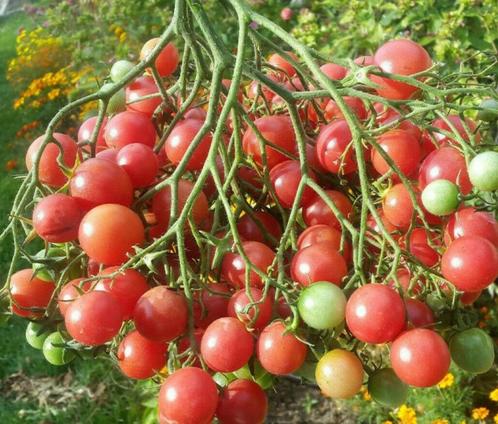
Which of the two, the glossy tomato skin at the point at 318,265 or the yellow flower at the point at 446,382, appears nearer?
the glossy tomato skin at the point at 318,265

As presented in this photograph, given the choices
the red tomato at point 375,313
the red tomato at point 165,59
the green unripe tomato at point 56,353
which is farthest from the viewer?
the red tomato at point 165,59

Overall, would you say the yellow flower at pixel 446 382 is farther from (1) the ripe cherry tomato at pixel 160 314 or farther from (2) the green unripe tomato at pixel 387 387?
(1) the ripe cherry tomato at pixel 160 314

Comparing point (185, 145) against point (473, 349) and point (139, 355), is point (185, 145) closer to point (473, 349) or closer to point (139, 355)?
point (139, 355)

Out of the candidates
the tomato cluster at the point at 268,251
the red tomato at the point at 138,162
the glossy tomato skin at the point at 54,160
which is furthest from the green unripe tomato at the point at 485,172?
the glossy tomato skin at the point at 54,160

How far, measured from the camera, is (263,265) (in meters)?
0.75

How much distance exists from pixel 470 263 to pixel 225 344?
264 millimetres

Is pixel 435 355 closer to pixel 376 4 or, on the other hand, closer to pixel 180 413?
pixel 180 413

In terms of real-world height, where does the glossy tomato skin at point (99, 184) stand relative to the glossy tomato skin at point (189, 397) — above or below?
above

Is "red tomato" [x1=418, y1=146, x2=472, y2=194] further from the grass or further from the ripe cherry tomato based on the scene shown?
the grass

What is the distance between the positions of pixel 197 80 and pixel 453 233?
1.22ft

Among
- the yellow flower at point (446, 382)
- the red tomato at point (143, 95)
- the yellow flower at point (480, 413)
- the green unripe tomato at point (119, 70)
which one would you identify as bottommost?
the yellow flower at point (480, 413)

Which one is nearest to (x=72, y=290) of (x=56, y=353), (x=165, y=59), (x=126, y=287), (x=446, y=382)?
(x=126, y=287)

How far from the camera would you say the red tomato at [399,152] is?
760 mm

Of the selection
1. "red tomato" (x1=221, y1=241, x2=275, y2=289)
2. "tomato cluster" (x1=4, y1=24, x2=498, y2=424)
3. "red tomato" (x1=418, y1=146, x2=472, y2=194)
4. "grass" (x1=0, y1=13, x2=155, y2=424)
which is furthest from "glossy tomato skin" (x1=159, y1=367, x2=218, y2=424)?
"grass" (x1=0, y1=13, x2=155, y2=424)
